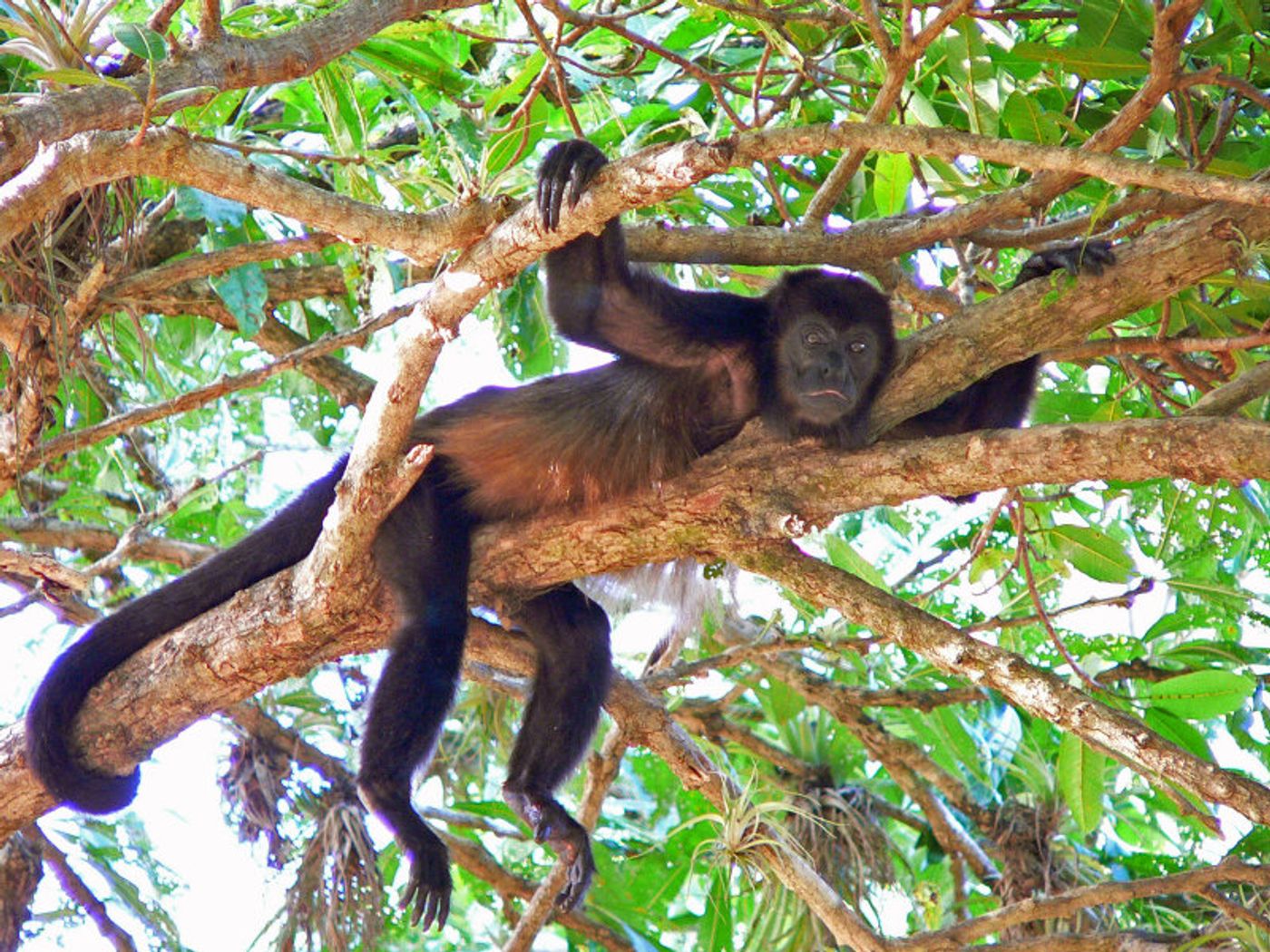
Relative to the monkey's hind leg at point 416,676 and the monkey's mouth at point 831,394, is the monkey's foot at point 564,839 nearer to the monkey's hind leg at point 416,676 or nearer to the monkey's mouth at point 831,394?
the monkey's hind leg at point 416,676

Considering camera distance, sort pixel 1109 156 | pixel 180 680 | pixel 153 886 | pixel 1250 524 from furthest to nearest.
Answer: pixel 153 886 < pixel 1250 524 < pixel 180 680 < pixel 1109 156

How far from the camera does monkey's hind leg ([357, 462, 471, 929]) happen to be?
3.51 m

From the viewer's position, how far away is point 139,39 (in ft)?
9.06

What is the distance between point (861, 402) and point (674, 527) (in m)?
0.72

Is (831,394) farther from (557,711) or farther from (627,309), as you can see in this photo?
(557,711)

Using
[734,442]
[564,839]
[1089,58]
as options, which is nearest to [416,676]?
[564,839]

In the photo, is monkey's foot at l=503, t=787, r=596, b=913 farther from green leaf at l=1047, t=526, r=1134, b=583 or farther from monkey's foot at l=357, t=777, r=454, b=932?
green leaf at l=1047, t=526, r=1134, b=583

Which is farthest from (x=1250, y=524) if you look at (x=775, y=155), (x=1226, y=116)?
(x=775, y=155)

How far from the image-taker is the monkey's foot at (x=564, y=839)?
3988 millimetres

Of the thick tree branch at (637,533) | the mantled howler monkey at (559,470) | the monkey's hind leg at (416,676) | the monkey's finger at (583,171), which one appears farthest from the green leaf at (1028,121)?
the monkey's hind leg at (416,676)

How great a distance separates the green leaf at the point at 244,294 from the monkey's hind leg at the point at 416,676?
834 mm

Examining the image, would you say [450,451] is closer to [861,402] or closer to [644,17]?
[861,402]

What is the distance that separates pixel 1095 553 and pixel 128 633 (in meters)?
2.67

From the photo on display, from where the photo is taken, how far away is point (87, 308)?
4.12 meters
